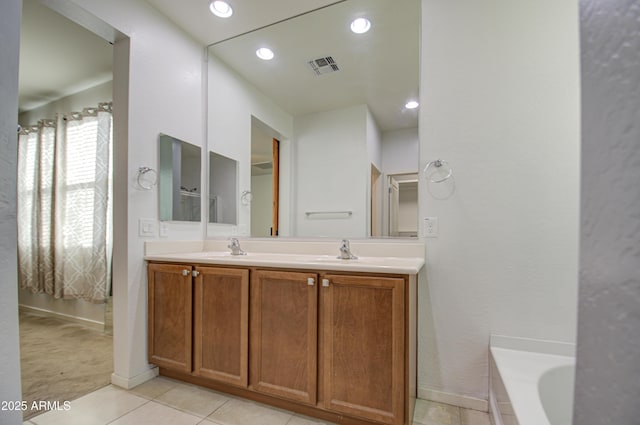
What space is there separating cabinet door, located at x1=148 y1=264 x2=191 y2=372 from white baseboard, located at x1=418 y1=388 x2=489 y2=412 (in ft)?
4.75

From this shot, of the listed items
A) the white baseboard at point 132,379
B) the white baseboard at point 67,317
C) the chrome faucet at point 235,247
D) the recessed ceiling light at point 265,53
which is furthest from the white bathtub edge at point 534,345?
the white baseboard at point 67,317

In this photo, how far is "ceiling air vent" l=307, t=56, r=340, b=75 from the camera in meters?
2.13

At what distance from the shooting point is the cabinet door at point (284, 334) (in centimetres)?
145

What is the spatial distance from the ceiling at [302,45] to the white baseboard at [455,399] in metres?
1.66

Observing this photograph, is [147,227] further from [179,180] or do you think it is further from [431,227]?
[431,227]

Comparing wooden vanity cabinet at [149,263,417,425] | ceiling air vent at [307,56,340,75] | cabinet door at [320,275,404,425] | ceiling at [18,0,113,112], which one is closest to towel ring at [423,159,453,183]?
wooden vanity cabinet at [149,263,417,425]

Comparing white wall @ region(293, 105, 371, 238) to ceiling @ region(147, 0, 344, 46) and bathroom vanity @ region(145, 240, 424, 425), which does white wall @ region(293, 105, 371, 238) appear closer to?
bathroom vanity @ region(145, 240, 424, 425)

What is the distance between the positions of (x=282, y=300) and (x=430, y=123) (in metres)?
1.37

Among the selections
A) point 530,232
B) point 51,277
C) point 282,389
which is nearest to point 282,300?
point 282,389

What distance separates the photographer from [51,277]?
3051 mm

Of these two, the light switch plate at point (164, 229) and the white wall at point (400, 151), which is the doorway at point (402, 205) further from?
the light switch plate at point (164, 229)

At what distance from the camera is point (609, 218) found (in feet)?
0.76

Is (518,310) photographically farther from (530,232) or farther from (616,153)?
(616,153)

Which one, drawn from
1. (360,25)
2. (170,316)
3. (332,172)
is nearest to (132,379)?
(170,316)
